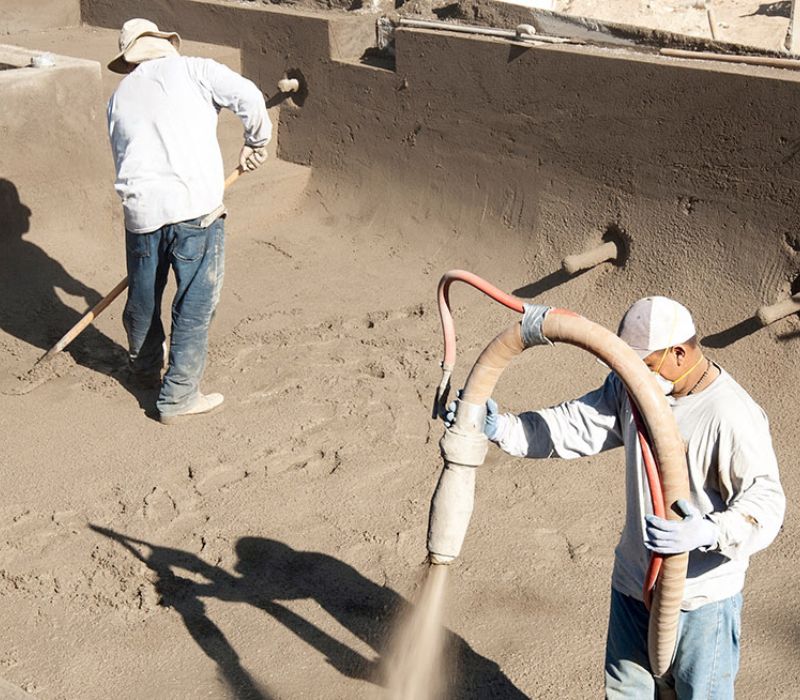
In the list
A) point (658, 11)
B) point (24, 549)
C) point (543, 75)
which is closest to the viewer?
point (24, 549)

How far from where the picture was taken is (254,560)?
4484mm

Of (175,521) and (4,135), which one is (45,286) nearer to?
(4,135)

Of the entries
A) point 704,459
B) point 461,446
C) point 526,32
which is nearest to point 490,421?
point 461,446

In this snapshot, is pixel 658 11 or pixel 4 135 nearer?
pixel 4 135

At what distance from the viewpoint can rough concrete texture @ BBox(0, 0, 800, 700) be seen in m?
4.07

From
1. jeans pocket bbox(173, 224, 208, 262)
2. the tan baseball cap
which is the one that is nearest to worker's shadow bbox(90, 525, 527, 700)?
jeans pocket bbox(173, 224, 208, 262)

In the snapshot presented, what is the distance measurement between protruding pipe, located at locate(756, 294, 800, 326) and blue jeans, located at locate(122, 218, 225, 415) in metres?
2.69

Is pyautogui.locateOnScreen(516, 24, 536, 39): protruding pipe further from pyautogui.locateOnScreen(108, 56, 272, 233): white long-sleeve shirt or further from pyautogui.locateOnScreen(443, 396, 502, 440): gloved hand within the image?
pyautogui.locateOnScreen(443, 396, 502, 440): gloved hand

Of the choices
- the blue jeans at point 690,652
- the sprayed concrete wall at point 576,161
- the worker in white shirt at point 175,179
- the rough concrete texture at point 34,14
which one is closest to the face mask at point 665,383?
the blue jeans at point 690,652

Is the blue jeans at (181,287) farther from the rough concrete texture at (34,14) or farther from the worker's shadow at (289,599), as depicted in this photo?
the rough concrete texture at (34,14)

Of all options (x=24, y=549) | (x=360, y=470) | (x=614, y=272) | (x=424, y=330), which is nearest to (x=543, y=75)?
(x=614, y=272)

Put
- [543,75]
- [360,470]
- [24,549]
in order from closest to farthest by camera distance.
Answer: [24,549] → [360,470] → [543,75]

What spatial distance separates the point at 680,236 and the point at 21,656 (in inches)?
156

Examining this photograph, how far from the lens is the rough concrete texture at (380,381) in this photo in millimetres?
4070
